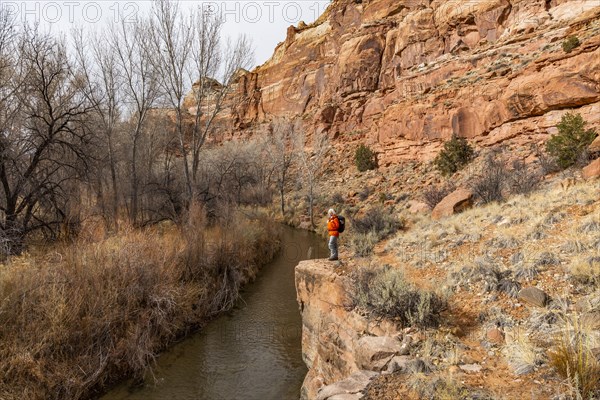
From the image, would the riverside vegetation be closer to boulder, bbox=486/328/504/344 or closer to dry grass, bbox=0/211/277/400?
dry grass, bbox=0/211/277/400

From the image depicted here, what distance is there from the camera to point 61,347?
5.42m

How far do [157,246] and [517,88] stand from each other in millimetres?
20549

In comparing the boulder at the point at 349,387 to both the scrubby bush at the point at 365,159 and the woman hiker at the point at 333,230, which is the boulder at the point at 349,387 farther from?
the scrubby bush at the point at 365,159

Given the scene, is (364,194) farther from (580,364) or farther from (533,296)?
(580,364)

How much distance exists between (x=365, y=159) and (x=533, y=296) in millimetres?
24606

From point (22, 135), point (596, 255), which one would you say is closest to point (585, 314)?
point (596, 255)

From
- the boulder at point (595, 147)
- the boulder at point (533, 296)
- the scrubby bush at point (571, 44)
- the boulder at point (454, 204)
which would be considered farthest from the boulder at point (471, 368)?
the scrubby bush at point (571, 44)

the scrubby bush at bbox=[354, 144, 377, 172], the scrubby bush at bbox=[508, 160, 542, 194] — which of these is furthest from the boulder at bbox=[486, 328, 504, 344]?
the scrubby bush at bbox=[354, 144, 377, 172]

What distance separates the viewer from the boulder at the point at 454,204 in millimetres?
10688

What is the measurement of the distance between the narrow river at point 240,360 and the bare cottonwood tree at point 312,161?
1210cm

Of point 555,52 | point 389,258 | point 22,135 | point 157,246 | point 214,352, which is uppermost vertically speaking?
point 555,52

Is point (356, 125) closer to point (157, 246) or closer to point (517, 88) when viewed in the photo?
point (517, 88)

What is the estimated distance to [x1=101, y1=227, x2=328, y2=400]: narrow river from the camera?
6.16 meters

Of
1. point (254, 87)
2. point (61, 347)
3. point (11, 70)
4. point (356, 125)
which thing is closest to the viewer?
point (61, 347)
